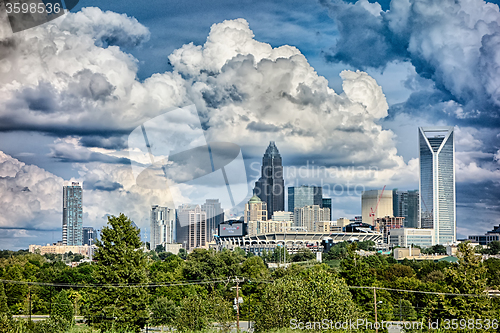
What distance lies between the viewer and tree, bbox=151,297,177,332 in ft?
149

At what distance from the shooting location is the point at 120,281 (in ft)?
104

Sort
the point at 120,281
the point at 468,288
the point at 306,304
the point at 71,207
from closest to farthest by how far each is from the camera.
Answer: the point at 468,288
the point at 306,304
the point at 120,281
the point at 71,207

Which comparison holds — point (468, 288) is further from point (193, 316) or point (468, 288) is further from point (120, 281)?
point (120, 281)

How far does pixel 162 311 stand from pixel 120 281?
50.6ft

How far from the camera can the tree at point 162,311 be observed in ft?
149

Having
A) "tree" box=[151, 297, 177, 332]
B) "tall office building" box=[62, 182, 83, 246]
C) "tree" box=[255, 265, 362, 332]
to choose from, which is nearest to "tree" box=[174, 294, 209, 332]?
"tree" box=[255, 265, 362, 332]

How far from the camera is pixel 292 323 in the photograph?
2833 cm

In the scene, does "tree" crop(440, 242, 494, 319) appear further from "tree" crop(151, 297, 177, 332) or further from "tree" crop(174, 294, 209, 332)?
"tree" crop(151, 297, 177, 332)

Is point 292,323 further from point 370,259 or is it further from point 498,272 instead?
point 370,259

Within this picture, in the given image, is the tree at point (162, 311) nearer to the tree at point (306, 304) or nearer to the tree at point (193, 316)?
the tree at point (193, 316)

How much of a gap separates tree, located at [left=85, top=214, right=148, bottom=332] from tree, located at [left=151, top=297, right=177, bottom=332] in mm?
13676

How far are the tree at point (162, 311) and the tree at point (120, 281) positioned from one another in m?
13.7

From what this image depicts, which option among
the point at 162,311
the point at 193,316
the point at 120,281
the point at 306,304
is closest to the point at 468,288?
the point at 306,304

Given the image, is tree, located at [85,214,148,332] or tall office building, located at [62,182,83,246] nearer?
tree, located at [85,214,148,332]
